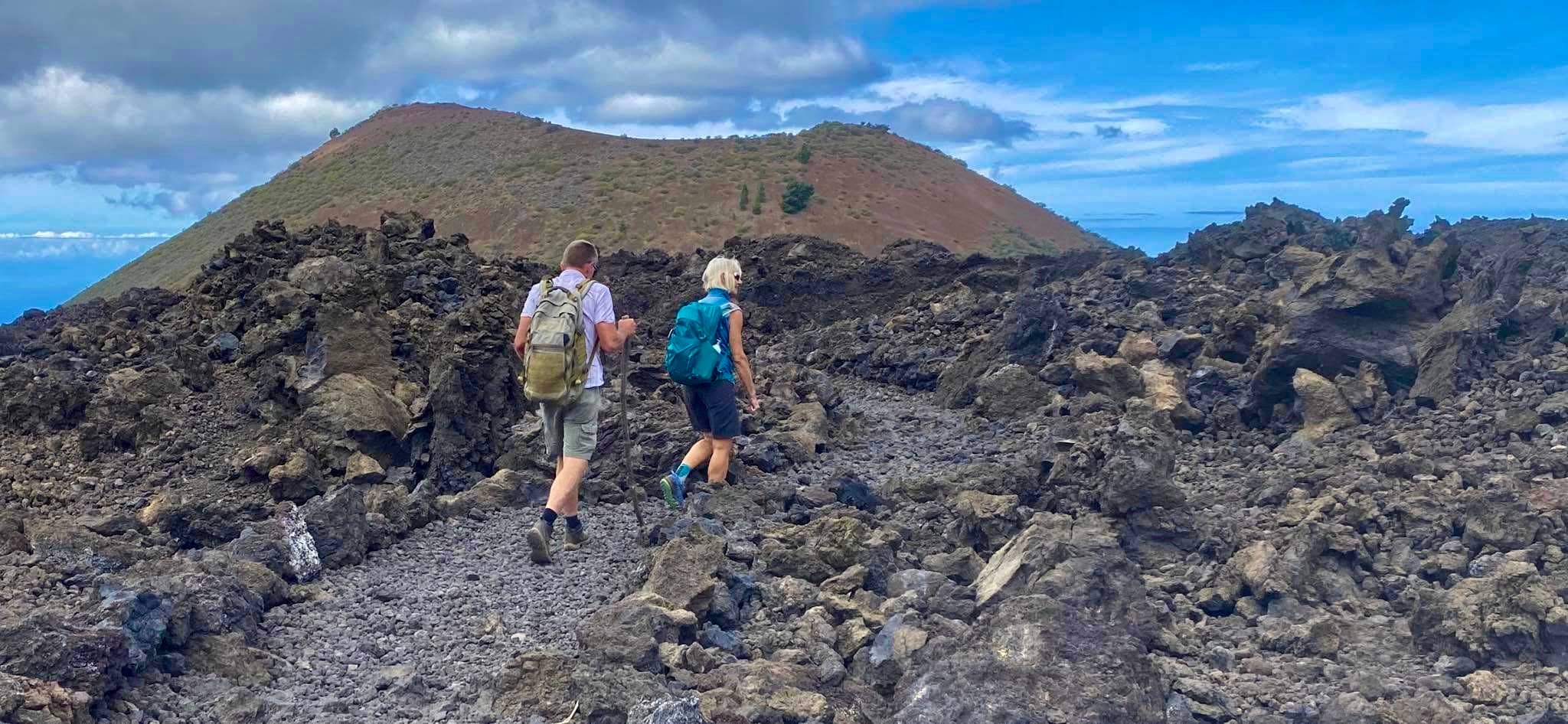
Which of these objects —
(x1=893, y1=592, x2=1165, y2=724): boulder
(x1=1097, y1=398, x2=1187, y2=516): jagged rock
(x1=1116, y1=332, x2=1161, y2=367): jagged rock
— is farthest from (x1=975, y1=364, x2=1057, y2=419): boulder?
(x1=893, y1=592, x2=1165, y2=724): boulder

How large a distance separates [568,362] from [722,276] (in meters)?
1.51

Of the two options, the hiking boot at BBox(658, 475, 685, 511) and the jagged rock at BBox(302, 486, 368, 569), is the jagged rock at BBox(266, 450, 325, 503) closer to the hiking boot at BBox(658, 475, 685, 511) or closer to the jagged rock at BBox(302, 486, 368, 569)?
the jagged rock at BBox(302, 486, 368, 569)

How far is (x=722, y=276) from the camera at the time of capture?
311 inches

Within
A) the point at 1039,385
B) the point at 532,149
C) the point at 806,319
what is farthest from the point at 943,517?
the point at 532,149

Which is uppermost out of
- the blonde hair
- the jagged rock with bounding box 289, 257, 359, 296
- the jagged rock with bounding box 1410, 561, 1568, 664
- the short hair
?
the jagged rock with bounding box 289, 257, 359, 296

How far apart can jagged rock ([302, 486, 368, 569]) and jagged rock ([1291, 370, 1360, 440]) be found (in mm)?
6880

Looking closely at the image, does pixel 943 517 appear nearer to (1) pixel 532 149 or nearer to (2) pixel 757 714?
(2) pixel 757 714

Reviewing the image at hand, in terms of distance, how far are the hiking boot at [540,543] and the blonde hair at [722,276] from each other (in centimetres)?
197

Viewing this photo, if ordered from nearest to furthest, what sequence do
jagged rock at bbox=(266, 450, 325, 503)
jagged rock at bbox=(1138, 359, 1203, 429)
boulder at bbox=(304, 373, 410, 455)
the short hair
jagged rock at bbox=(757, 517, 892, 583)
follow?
jagged rock at bbox=(757, 517, 892, 583) → the short hair → jagged rock at bbox=(266, 450, 325, 503) → boulder at bbox=(304, 373, 410, 455) → jagged rock at bbox=(1138, 359, 1203, 429)

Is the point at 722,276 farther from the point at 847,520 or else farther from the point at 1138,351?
the point at 1138,351

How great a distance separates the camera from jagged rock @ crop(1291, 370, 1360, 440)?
948cm

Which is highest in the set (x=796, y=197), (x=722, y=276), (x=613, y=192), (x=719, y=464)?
(x=613, y=192)

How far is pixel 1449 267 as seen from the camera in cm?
1213

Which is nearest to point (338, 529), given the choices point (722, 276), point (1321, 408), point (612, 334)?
point (612, 334)
